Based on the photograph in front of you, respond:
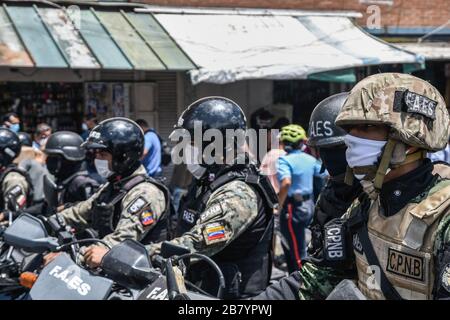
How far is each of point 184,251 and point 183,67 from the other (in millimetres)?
9129

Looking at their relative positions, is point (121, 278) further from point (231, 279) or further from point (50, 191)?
point (50, 191)

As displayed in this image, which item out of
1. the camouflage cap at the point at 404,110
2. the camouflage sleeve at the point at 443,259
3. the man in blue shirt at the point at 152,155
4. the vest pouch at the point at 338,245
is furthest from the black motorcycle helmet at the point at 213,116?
the man in blue shirt at the point at 152,155

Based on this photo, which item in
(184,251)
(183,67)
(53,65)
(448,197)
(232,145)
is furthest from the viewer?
(183,67)

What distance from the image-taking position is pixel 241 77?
11.0m

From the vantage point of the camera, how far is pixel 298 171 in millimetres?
6906

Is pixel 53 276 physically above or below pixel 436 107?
below

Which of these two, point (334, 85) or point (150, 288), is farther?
point (334, 85)

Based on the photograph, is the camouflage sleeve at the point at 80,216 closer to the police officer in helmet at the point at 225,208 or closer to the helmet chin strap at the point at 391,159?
the police officer in helmet at the point at 225,208

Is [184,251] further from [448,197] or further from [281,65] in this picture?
[281,65]

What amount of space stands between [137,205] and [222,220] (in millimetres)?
821

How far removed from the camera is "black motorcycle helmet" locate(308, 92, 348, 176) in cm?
329

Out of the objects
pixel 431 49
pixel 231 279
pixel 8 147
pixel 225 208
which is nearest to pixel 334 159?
pixel 225 208

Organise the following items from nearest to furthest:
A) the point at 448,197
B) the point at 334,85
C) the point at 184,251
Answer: the point at 448,197
the point at 184,251
the point at 334,85

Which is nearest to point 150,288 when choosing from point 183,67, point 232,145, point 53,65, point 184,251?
point 184,251
